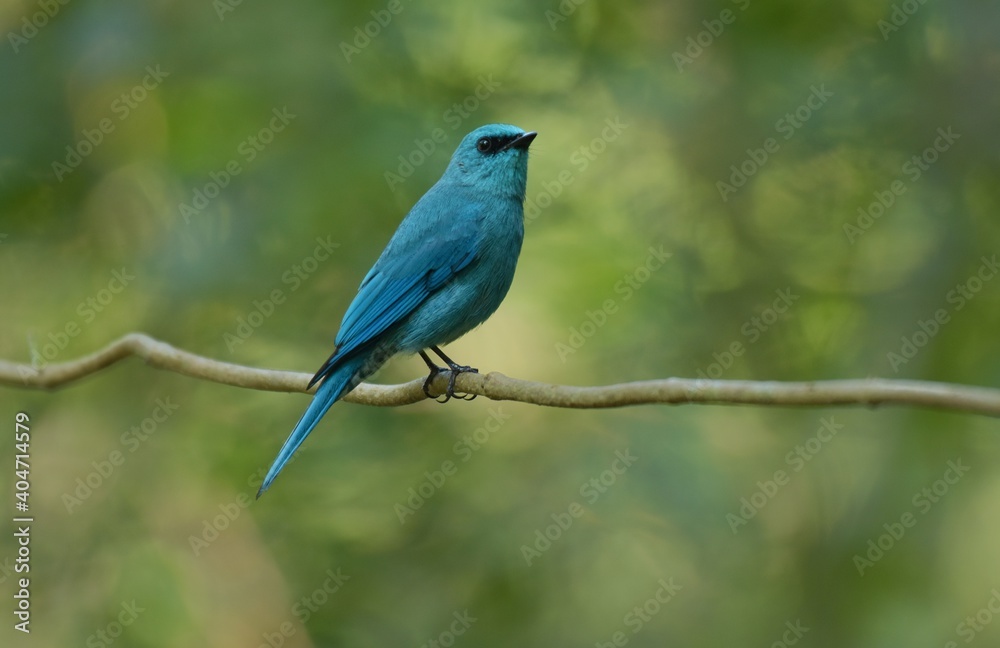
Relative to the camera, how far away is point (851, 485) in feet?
19.8

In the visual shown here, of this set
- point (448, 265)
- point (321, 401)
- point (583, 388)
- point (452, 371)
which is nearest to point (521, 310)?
point (448, 265)

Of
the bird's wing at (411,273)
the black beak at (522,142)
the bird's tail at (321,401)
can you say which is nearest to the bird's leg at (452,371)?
the bird's wing at (411,273)

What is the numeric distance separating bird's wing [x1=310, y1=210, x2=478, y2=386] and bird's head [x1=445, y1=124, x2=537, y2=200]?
27 cm

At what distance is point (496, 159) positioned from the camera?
5309 millimetres

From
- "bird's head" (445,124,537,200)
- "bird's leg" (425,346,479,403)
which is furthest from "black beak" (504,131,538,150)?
"bird's leg" (425,346,479,403)

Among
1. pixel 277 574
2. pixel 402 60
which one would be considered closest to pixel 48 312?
pixel 277 574

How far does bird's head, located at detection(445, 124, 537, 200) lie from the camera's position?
17.3 ft

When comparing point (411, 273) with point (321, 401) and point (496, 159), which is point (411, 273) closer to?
point (496, 159)

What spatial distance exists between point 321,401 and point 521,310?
2.46 metres

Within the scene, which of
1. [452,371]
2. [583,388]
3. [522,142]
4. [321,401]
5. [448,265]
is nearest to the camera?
[583,388]

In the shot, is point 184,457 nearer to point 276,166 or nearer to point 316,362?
point 316,362

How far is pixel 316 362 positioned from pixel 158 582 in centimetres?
147

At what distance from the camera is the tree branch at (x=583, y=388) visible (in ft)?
7.13

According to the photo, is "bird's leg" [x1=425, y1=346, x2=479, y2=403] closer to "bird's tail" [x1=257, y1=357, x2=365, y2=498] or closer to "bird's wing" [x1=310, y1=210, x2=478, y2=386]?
"bird's wing" [x1=310, y1=210, x2=478, y2=386]
